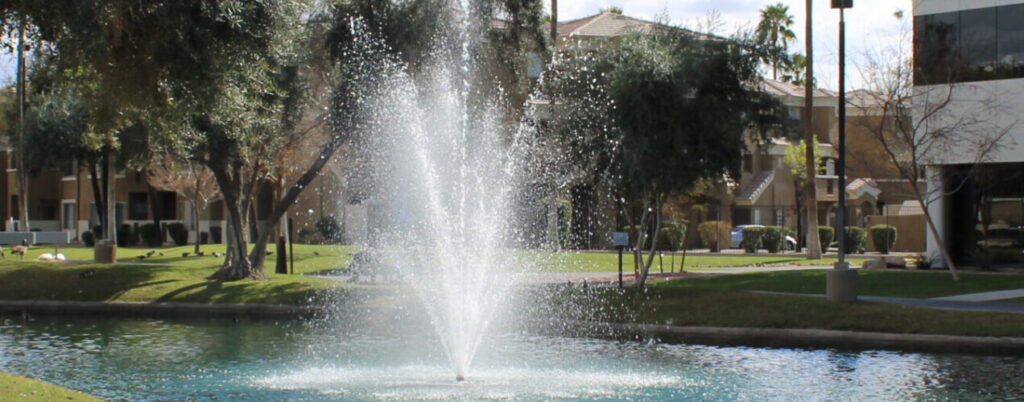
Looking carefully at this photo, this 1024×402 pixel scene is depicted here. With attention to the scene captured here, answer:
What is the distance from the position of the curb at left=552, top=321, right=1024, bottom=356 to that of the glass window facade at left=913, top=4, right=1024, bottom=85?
43.1ft

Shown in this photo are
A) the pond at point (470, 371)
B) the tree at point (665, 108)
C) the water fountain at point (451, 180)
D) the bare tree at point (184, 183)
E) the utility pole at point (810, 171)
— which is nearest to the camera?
the pond at point (470, 371)

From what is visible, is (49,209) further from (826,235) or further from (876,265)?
(876,265)

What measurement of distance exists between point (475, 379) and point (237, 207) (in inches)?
596

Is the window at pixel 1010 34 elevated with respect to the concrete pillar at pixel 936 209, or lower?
elevated

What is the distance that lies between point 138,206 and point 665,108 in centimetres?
4719

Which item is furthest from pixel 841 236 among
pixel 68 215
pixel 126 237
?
pixel 68 215

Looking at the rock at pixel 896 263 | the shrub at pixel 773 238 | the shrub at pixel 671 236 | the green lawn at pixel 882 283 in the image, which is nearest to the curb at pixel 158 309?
the green lawn at pixel 882 283

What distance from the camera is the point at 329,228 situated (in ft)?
165

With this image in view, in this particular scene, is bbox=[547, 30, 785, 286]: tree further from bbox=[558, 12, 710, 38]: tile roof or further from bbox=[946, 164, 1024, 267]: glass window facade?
bbox=[558, 12, 710, 38]: tile roof

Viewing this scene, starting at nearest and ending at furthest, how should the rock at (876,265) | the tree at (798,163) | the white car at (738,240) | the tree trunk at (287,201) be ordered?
1. the tree trunk at (287,201)
2. the rock at (876,265)
3. the white car at (738,240)
4. the tree at (798,163)

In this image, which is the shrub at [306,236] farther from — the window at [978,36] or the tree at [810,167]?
the window at [978,36]

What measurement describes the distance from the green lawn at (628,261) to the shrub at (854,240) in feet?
16.6

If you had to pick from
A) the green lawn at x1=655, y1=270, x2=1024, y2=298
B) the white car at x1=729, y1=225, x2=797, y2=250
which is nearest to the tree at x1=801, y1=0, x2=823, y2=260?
the green lawn at x1=655, y1=270, x2=1024, y2=298

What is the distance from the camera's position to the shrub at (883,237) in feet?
146
